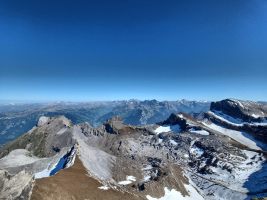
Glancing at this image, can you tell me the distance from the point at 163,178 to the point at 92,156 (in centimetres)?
3709

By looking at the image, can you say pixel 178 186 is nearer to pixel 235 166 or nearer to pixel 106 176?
pixel 106 176

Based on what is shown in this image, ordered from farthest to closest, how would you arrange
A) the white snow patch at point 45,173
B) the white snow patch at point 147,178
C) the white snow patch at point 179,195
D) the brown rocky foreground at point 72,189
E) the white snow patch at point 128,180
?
the white snow patch at point 147,178
the white snow patch at point 128,180
the white snow patch at point 179,195
the white snow patch at point 45,173
the brown rocky foreground at point 72,189

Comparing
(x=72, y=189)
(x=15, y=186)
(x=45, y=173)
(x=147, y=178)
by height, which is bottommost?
(x=147, y=178)

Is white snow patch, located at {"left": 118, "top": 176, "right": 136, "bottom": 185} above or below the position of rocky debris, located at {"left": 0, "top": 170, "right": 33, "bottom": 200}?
below

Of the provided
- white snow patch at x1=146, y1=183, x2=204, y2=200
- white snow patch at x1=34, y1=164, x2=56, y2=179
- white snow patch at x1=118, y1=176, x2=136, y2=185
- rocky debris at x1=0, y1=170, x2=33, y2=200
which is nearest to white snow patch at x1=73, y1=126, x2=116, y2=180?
white snow patch at x1=118, y1=176, x2=136, y2=185

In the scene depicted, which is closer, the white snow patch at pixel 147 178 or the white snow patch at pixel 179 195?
the white snow patch at pixel 179 195

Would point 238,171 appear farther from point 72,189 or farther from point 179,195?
point 72,189

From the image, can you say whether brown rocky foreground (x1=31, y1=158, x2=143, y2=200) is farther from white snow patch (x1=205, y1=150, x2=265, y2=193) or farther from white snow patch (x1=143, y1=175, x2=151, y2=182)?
white snow patch (x1=205, y1=150, x2=265, y2=193)

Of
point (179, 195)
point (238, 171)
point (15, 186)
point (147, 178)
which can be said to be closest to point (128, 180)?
point (147, 178)

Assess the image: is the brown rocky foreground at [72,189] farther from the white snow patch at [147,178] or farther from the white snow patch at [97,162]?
the white snow patch at [147,178]

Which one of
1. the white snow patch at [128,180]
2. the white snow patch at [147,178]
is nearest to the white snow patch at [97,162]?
→ the white snow patch at [128,180]

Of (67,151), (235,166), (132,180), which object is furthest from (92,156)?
(235,166)

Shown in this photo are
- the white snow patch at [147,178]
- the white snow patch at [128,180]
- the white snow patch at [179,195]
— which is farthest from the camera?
the white snow patch at [147,178]

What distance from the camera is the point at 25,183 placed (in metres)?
71.2
